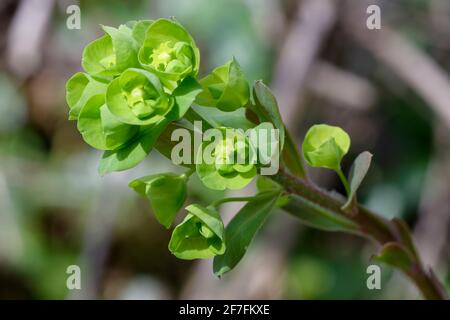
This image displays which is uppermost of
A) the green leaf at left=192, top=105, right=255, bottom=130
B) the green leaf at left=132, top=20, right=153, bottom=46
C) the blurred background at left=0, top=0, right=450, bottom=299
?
the green leaf at left=132, top=20, right=153, bottom=46

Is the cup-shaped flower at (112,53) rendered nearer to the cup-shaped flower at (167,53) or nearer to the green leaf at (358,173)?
the cup-shaped flower at (167,53)

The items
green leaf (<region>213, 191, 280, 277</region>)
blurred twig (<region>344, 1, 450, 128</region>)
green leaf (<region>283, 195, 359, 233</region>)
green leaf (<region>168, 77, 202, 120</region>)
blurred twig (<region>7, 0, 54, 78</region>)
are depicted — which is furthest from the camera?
blurred twig (<region>7, 0, 54, 78</region>)

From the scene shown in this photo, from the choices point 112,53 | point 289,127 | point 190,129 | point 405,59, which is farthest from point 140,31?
point 405,59

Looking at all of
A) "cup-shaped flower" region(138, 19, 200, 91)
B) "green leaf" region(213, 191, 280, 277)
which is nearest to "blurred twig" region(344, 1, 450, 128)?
"green leaf" region(213, 191, 280, 277)

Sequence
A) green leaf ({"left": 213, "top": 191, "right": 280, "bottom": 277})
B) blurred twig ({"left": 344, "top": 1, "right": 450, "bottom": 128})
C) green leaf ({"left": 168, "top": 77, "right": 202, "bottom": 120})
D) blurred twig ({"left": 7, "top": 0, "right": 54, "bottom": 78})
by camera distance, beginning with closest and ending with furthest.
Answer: green leaf ({"left": 168, "top": 77, "right": 202, "bottom": 120}), green leaf ({"left": 213, "top": 191, "right": 280, "bottom": 277}), blurred twig ({"left": 344, "top": 1, "right": 450, "bottom": 128}), blurred twig ({"left": 7, "top": 0, "right": 54, "bottom": 78})

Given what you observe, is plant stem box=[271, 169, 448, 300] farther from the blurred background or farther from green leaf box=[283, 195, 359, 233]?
the blurred background

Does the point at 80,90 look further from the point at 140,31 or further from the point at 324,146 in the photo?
the point at 324,146
